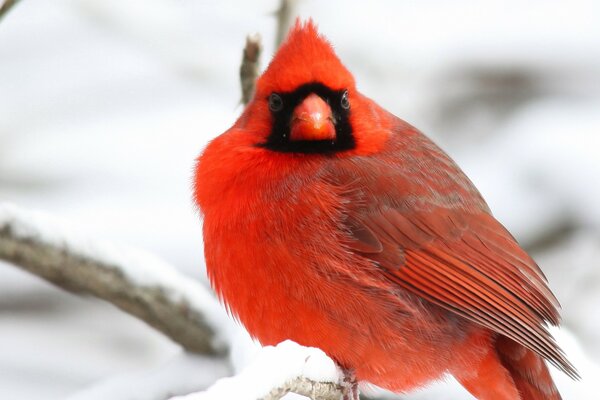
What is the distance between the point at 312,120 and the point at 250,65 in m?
0.82

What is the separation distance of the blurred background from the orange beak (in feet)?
5.69

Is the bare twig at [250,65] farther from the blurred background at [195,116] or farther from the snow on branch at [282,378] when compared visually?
the snow on branch at [282,378]

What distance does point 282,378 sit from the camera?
91.0 inches

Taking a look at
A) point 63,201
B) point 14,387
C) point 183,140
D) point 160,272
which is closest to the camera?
point 160,272

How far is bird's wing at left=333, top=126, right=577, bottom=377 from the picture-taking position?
3.04 m

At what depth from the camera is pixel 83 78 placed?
5820 millimetres

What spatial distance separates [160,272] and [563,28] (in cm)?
333

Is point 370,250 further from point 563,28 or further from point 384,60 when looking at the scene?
point 563,28

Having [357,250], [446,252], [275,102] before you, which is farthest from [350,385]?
[275,102]

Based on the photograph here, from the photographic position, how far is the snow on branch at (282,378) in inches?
82.4

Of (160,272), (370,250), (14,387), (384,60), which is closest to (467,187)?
(370,250)

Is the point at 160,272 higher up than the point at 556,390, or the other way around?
the point at 160,272

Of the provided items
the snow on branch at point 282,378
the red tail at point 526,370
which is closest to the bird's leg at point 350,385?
the snow on branch at point 282,378

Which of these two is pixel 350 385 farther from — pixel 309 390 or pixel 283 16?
pixel 283 16
